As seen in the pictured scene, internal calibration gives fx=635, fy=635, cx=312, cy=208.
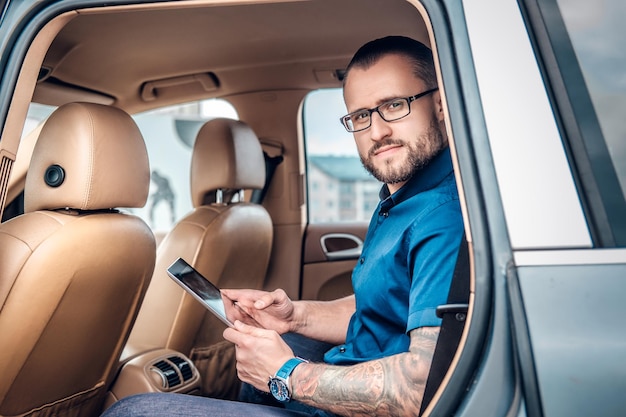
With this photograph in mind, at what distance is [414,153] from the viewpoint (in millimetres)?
1530

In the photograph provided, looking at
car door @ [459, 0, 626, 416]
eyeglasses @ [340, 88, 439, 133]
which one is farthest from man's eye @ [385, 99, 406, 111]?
car door @ [459, 0, 626, 416]

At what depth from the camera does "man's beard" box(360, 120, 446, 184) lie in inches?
60.2

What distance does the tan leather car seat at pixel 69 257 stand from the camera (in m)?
1.57

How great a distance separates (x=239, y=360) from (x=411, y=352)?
1.45ft

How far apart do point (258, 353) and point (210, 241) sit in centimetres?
103

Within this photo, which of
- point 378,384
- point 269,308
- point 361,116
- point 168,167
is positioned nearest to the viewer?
point 378,384

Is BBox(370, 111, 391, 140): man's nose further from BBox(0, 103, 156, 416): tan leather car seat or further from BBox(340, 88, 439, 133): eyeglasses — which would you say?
BBox(0, 103, 156, 416): tan leather car seat

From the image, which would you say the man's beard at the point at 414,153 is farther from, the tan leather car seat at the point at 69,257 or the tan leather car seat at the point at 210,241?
the tan leather car seat at the point at 210,241

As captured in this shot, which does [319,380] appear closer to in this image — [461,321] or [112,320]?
[461,321]

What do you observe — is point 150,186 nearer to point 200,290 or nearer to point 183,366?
point 200,290

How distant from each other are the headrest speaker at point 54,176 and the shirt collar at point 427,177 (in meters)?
0.86

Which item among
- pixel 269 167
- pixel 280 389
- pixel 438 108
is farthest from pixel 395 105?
pixel 269 167

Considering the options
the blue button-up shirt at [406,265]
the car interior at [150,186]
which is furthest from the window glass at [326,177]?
the blue button-up shirt at [406,265]

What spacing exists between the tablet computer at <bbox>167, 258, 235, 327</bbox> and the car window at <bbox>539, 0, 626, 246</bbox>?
91 centimetres
